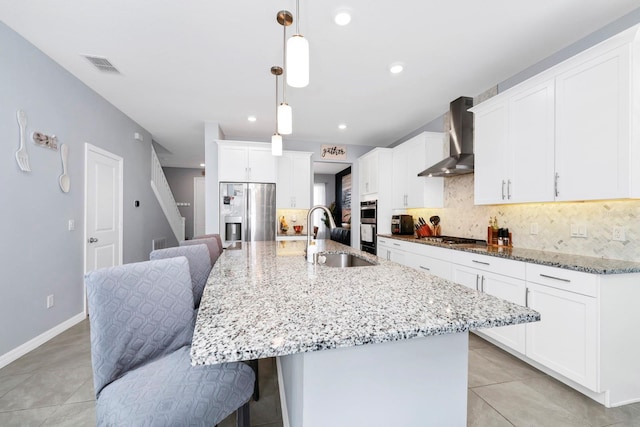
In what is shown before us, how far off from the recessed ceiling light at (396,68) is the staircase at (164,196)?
463 cm

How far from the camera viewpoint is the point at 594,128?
1.92 meters

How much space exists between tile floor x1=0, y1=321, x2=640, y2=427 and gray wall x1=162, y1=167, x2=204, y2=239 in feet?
19.3

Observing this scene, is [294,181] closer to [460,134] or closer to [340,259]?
[460,134]

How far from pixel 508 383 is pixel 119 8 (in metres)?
3.90

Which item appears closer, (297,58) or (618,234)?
(297,58)

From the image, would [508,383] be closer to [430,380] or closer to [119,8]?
[430,380]

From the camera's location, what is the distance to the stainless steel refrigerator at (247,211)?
447cm

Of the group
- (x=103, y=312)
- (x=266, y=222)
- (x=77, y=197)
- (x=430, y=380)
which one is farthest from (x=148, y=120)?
(x=430, y=380)

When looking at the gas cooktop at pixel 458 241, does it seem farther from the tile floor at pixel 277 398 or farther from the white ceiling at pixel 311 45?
the white ceiling at pixel 311 45

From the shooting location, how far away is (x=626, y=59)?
1.73m

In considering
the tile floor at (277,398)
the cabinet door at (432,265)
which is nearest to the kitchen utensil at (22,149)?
the tile floor at (277,398)

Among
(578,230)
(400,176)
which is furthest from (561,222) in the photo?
(400,176)

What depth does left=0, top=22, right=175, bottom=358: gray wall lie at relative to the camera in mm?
2197

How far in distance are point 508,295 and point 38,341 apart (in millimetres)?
4149
